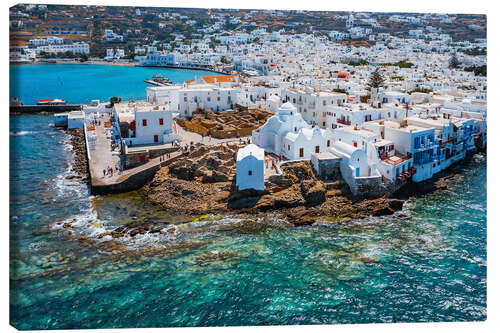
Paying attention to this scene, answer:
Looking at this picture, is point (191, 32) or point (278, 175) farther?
point (191, 32)

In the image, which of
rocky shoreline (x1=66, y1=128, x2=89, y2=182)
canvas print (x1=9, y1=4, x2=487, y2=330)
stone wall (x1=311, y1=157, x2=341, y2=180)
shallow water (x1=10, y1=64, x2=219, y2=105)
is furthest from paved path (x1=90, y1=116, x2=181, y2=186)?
shallow water (x1=10, y1=64, x2=219, y2=105)

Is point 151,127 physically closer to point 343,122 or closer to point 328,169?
point 328,169

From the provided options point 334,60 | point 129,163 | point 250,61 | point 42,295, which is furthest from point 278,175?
point 334,60

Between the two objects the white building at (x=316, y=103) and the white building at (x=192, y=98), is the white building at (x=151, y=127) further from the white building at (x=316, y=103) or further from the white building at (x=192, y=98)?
the white building at (x=316, y=103)

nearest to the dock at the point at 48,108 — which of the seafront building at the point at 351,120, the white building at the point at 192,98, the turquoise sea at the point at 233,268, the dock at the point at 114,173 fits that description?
the seafront building at the point at 351,120

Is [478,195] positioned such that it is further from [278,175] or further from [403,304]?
[403,304]

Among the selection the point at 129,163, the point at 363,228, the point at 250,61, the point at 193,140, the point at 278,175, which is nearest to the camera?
the point at 363,228
